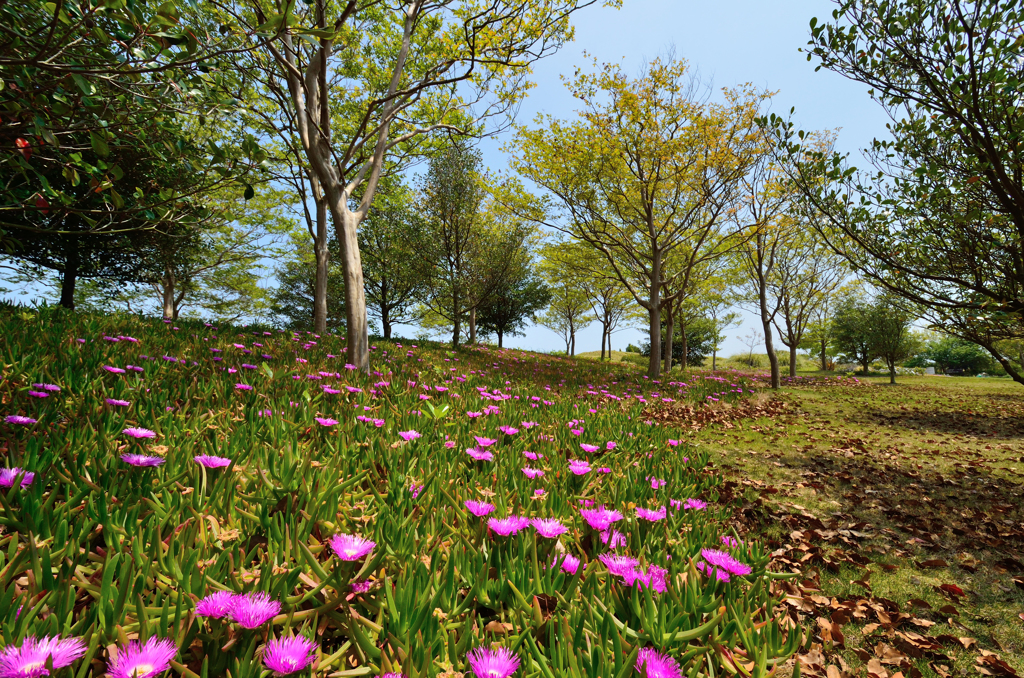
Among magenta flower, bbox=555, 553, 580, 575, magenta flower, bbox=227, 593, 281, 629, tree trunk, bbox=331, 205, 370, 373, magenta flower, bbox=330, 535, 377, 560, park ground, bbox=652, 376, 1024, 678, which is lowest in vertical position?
park ground, bbox=652, 376, 1024, 678

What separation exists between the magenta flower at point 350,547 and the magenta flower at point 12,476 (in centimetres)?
111

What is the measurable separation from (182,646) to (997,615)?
392cm

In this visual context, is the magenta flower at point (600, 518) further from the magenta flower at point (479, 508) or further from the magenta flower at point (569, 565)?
the magenta flower at point (479, 508)

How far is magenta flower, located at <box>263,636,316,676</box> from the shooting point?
0.89 meters

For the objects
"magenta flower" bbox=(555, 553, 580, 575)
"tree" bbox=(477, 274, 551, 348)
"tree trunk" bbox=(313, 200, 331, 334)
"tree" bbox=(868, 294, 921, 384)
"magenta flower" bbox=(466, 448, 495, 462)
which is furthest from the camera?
"tree" bbox=(477, 274, 551, 348)

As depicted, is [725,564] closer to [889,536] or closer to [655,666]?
[655,666]

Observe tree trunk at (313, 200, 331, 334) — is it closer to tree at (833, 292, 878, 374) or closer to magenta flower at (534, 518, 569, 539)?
magenta flower at (534, 518, 569, 539)

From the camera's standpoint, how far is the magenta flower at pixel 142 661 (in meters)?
0.81

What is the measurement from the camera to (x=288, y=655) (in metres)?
0.92

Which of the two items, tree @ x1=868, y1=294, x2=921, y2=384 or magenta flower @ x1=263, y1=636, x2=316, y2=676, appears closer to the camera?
magenta flower @ x1=263, y1=636, x2=316, y2=676

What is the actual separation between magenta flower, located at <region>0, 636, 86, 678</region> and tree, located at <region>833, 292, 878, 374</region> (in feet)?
100

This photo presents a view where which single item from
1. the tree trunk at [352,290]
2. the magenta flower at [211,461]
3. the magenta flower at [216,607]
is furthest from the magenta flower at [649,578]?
the tree trunk at [352,290]

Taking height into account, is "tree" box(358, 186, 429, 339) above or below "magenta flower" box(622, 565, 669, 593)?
above

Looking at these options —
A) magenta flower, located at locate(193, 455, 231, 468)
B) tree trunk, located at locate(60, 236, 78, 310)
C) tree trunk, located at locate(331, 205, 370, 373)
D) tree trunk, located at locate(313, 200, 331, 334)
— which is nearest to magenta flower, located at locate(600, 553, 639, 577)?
magenta flower, located at locate(193, 455, 231, 468)
